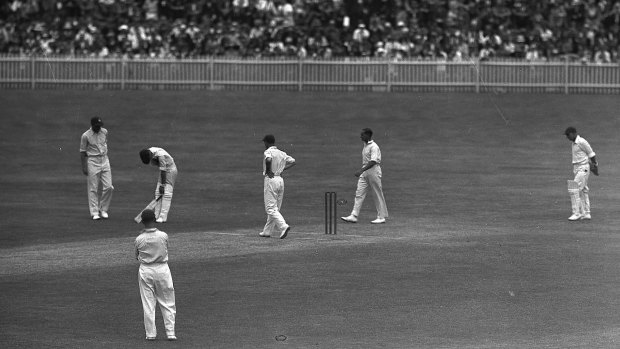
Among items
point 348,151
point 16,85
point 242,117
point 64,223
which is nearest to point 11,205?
point 64,223

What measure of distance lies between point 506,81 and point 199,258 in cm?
2599

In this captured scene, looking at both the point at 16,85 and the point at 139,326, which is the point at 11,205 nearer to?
the point at 139,326

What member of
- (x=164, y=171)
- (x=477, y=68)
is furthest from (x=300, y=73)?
(x=164, y=171)

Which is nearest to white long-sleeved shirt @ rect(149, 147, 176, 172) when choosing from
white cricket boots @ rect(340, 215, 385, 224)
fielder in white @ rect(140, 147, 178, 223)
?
fielder in white @ rect(140, 147, 178, 223)

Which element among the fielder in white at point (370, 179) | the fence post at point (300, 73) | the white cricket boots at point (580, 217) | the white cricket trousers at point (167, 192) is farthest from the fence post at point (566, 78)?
the white cricket trousers at point (167, 192)

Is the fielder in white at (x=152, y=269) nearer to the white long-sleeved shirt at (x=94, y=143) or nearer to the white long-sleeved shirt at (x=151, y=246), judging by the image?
the white long-sleeved shirt at (x=151, y=246)

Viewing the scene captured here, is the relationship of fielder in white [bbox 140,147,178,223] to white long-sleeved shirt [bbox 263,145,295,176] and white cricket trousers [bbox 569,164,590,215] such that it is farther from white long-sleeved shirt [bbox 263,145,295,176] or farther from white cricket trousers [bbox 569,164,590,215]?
white cricket trousers [bbox 569,164,590,215]

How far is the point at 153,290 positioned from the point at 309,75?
31.0m

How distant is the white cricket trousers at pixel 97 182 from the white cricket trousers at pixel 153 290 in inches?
447

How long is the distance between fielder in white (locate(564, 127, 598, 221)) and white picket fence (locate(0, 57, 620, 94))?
18757 mm

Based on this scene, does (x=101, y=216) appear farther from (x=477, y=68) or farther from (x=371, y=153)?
(x=477, y=68)

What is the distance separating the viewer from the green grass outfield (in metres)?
16.5

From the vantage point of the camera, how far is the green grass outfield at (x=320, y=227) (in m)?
16.5

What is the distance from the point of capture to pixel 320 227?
2547 centimetres
